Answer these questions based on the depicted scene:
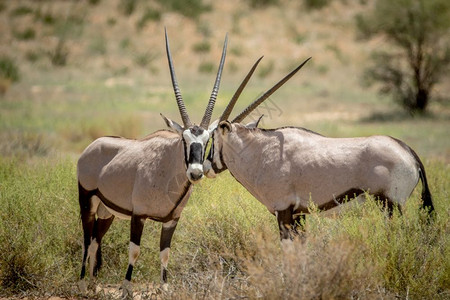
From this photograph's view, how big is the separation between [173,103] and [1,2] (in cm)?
1801

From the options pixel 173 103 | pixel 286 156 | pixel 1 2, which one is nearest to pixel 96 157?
pixel 286 156

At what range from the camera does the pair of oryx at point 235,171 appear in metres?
6.83

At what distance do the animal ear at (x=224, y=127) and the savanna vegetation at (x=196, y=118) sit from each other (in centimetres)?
86

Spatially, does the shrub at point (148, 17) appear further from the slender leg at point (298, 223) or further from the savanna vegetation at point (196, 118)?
the slender leg at point (298, 223)

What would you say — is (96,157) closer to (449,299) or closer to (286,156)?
(286,156)

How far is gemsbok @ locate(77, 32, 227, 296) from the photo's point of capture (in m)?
6.93

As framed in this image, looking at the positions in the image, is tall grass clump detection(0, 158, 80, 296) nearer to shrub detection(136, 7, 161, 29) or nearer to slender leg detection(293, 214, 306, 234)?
slender leg detection(293, 214, 306, 234)

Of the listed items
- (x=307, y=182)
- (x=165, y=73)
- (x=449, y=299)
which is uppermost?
(x=307, y=182)

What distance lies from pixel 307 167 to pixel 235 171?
2.64 feet

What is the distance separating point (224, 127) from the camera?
24.2 feet

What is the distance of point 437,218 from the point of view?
6.75 metres

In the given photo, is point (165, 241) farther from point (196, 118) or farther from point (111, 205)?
point (196, 118)

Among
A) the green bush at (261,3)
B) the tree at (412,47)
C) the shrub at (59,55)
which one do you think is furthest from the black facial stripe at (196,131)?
the green bush at (261,3)

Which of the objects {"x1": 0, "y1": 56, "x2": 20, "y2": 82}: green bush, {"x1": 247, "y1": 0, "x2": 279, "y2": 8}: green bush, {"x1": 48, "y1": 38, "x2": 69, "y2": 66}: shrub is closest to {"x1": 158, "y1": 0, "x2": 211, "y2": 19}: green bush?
{"x1": 247, "y1": 0, "x2": 279, "y2": 8}: green bush
